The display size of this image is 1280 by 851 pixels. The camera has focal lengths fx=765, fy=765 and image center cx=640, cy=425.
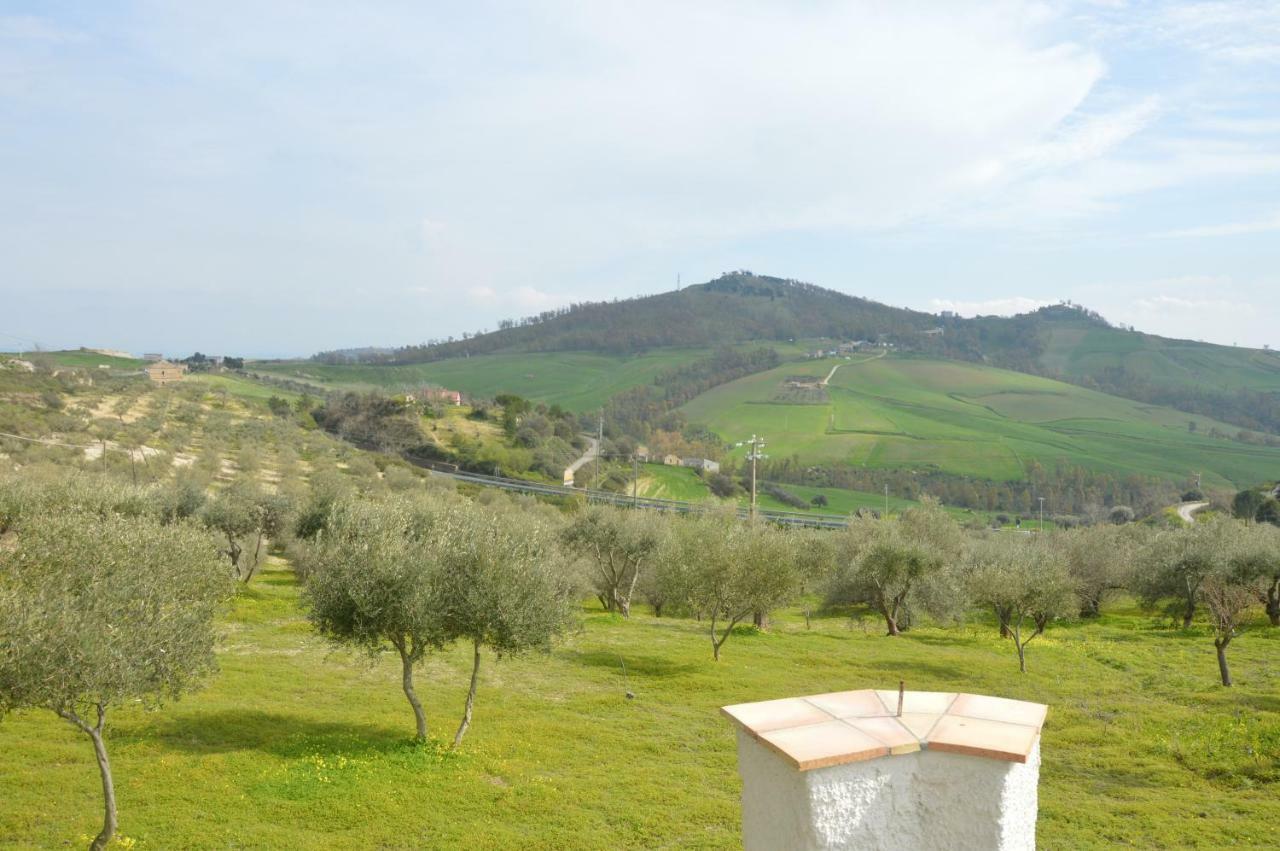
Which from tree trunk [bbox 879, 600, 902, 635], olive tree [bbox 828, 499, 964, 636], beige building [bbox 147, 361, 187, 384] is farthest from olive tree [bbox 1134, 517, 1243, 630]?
beige building [bbox 147, 361, 187, 384]

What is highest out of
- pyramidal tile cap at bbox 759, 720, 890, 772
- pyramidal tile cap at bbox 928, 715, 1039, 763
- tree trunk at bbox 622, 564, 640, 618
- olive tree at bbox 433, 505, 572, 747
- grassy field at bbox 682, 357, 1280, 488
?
grassy field at bbox 682, 357, 1280, 488

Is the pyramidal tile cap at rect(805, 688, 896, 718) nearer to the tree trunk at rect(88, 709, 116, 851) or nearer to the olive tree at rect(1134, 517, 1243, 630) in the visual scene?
the tree trunk at rect(88, 709, 116, 851)

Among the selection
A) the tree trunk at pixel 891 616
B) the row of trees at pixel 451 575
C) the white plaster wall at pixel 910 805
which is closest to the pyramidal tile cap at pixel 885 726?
the white plaster wall at pixel 910 805

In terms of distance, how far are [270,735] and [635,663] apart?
15.4 meters

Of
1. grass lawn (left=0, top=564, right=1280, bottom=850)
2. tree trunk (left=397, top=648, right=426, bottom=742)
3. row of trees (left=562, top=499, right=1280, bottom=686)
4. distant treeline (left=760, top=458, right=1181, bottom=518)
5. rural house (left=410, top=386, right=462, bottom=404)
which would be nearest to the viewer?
grass lawn (left=0, top=564, right=1280, bottom=850)

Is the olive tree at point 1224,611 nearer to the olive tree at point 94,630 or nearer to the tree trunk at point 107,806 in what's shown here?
the olive tree at point 94,630

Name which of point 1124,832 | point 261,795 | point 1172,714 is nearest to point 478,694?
point 261,795

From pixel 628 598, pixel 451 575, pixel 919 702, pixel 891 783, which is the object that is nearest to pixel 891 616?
pixel 628 598

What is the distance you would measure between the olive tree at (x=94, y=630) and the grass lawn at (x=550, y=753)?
110 inches

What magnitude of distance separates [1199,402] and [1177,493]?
3558 inches

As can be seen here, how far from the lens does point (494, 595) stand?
20.0 m

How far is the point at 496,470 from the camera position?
104 m

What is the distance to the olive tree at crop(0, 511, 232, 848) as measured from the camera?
12.1 m

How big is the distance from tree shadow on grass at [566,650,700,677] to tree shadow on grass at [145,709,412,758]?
437 inches
